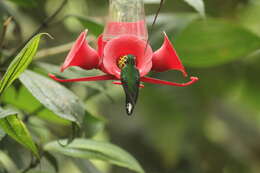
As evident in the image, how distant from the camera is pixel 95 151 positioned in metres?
1.31

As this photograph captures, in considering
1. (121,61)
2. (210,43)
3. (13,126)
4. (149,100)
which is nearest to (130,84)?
(121,61)

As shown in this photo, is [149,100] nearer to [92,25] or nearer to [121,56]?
[92,25]

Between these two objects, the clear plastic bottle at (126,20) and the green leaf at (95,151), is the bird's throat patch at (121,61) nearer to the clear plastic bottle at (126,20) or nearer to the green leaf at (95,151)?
the clear plastic bottle at (126,20)

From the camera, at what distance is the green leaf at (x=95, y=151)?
51.0 inches

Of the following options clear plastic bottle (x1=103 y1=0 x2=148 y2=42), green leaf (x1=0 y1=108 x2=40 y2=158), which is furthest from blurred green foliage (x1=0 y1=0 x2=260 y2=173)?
clear plastic bottle (x1=103 y1=0 x2=148 y2=42)

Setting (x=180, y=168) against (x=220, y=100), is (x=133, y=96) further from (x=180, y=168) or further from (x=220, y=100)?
(x=220, y=100)

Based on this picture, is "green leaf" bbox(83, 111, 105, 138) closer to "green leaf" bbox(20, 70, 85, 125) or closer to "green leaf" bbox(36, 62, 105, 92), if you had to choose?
"green leaf" bbox(36, 62, 105, 92)

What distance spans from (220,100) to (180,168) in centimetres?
55

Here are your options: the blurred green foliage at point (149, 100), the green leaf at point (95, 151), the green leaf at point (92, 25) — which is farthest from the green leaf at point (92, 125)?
the green leaf at point (92, 25)

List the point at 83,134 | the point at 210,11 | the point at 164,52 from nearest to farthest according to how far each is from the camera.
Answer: the point at 164,52 → the point at 83,134 → the point at 210,11

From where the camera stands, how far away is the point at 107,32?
3.71 ft

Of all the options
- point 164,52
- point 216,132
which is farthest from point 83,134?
point 216,132

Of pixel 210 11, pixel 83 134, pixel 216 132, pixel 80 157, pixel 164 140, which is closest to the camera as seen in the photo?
pixel 80 157

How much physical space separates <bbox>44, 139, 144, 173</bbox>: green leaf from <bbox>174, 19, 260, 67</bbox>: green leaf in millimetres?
530
